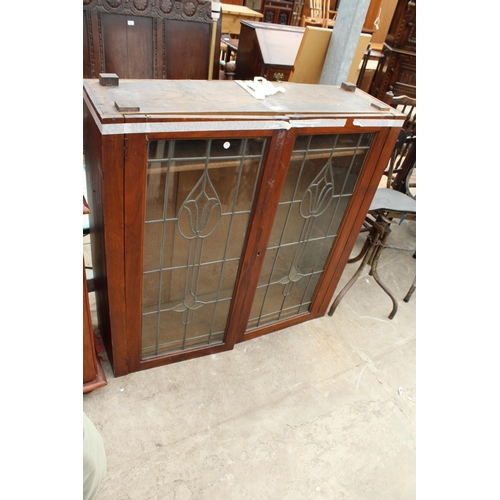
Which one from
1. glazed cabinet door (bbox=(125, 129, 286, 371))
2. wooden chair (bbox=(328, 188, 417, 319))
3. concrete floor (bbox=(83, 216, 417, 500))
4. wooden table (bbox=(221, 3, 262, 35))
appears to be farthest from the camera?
wooden table (bbox=(221, 3, 262, 35))

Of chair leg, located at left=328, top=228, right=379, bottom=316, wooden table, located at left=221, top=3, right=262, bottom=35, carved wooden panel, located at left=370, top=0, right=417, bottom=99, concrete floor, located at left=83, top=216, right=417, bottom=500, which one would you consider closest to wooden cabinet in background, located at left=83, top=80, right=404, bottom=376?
concrete floor, located at left=83, top=216, right=417, bottom=500

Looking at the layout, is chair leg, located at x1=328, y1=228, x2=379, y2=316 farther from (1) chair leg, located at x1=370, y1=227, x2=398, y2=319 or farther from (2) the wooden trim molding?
(2) the wooden trim molding

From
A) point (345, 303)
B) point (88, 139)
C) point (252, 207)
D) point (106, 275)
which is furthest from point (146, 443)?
point (345, 303)

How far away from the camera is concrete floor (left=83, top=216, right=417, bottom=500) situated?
1588 mm

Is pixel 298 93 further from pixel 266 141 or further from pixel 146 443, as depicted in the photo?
pixel 146 443

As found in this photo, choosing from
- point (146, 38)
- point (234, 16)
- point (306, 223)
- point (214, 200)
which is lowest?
point (306, 223)

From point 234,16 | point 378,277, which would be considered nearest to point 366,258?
point 378,277

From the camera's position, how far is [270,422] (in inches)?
71.6

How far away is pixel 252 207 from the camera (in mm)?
1615

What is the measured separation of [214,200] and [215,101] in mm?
370

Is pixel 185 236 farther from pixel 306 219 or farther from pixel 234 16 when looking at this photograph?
pixel 234 16

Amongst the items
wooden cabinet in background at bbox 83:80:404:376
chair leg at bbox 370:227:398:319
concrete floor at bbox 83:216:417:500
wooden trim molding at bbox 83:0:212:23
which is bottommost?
concrete floor at bbox 83:216:417:500

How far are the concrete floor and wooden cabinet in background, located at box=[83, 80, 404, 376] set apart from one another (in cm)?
15

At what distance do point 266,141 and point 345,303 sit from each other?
1484 mm
